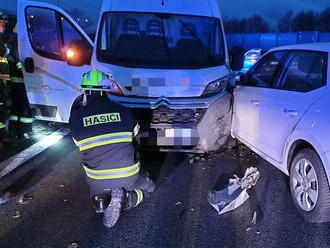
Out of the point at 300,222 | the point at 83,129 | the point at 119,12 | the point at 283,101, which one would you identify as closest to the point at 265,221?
A: the point at 300,222

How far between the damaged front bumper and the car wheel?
4.92 ft

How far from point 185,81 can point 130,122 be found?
154 centimetres

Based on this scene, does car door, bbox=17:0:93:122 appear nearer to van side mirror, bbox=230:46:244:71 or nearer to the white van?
the white van

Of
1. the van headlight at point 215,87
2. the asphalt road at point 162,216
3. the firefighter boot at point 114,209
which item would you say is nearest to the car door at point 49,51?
the asphalt road at point 162,216

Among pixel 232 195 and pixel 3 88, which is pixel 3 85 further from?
pixel 232 195

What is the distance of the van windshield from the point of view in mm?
5508

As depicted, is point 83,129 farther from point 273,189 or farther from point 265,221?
point 273,189

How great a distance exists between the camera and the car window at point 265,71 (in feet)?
15.1

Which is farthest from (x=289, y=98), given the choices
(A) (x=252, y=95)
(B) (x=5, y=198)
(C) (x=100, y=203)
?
(B) (x=5, y=198)

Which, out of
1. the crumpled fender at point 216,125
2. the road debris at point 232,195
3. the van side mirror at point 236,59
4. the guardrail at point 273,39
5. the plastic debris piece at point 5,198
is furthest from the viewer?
the guardrail at point 273,39

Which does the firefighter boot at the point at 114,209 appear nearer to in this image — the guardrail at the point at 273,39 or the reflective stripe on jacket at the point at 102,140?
the reflective stripe on jacket at the point at 102,140

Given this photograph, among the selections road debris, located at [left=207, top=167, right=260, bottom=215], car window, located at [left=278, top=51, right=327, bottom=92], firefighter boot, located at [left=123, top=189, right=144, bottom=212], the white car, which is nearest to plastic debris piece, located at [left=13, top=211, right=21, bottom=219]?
firefighter boot, located at [left=123, top=189, right=144, bottom=212]

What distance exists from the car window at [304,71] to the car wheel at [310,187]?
2.17 ft

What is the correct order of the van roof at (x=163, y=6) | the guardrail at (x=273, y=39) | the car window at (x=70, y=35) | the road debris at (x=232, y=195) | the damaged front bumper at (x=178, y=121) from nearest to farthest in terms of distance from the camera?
the road debris at (x=232, y=195) < the damaged front bumper at (x=178, y=121) < the van roof at (x=163, y=6) < the car window at (x=70, y=35) < the guardrail at (x=273, y=39)
